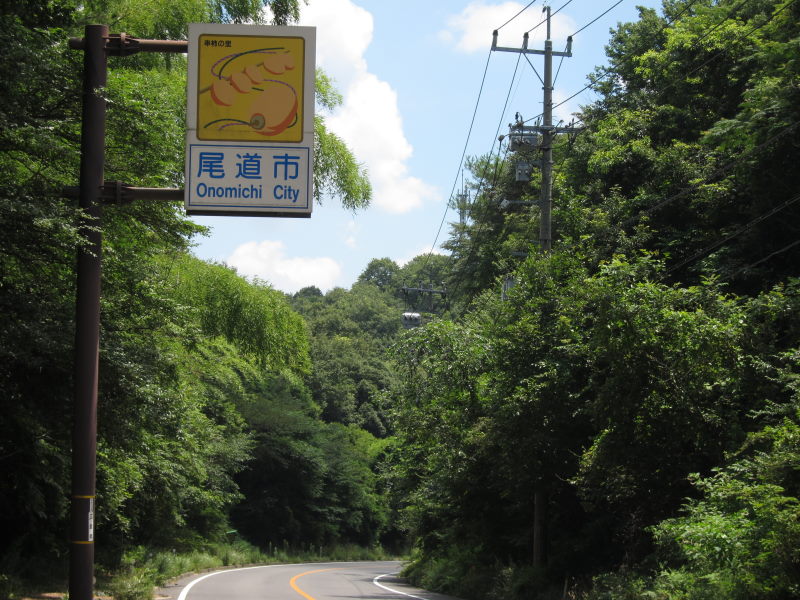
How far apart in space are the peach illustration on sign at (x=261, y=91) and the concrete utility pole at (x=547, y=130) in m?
14.7

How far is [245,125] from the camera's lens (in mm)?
7332

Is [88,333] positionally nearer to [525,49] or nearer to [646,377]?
[646,377]

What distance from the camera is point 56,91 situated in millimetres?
10781

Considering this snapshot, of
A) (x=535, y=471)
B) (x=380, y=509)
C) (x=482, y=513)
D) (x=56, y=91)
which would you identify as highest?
(x=56, y=91)

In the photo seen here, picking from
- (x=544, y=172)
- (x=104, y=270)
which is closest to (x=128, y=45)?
(x=104, y=270)

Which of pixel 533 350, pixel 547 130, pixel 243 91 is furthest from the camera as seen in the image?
pixel 547 130

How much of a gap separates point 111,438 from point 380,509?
6200 centimetres

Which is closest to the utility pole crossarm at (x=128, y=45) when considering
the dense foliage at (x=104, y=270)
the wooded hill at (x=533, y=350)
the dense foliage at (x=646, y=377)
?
the dense foliage at (x=104, y=270)

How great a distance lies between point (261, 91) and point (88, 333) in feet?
7.98

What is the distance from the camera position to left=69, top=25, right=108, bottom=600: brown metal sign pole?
6.59 m

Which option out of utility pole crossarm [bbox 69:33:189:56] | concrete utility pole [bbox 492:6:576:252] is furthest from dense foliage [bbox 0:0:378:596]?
concrete utility pole [bbox 492:6:576:252]

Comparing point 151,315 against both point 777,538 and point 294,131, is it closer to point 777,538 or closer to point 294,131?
A: point 294,131

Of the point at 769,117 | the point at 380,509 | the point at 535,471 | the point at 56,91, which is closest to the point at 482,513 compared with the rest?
the point at 535,471

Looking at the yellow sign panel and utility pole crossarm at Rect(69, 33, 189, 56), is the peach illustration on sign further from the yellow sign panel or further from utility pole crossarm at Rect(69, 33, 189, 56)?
utility pole crossarm at Rect(69, 33, 189, 56)
